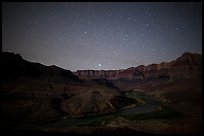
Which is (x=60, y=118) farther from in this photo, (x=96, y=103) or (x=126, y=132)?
(x=126, y=132)

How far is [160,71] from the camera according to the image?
79062 mm

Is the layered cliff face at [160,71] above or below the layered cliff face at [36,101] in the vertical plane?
above

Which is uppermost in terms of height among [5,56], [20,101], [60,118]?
[5,56]

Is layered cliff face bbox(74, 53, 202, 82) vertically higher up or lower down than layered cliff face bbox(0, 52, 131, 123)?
higher up

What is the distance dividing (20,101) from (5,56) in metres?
10.0

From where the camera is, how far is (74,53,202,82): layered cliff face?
5653 cm

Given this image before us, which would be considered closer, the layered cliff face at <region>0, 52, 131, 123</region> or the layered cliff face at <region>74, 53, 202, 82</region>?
the layered cliff face at <region>0, 52, 131, 123</region>

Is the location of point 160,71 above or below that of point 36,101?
above

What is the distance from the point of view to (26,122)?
14.5m

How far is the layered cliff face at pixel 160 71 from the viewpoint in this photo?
56525mm

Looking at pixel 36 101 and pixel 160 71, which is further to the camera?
pixel 160 71

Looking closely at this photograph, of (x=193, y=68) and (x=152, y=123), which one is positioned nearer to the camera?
(x=152, y=123)

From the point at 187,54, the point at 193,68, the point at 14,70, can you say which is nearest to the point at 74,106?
the point at 14,70

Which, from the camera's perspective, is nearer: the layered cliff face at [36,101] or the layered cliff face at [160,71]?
the layered cliff face at [36,101]
